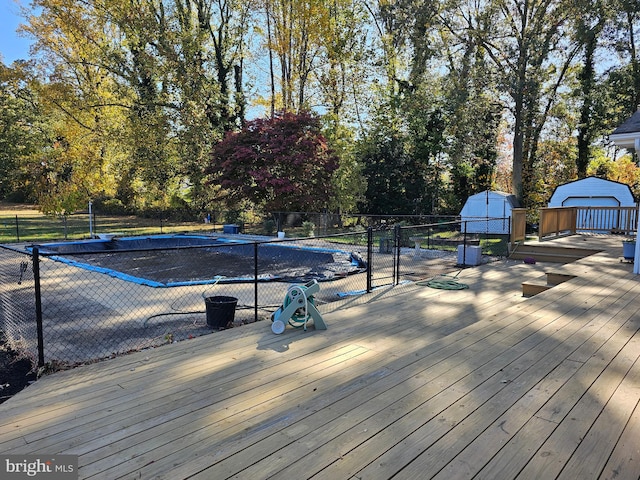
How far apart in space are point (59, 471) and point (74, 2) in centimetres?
2354

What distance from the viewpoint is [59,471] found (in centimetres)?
189

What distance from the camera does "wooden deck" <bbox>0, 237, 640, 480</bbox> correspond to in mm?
1812

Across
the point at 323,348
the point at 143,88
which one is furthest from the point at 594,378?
the point at 143,88

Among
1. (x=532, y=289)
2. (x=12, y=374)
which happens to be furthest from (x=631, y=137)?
(x=12, y=374)

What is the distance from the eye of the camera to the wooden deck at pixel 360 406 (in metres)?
1.81

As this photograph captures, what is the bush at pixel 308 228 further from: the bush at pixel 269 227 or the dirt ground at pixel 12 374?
the dirt ground at pixel 12 374

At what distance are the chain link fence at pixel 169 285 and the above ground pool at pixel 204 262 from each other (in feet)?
0.11

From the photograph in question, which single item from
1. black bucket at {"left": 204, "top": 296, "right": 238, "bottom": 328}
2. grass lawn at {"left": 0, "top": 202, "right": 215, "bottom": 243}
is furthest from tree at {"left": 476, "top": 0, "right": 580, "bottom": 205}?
black bucket at {"left": 204, "top": 296, "right": 238, "bottom": 328}

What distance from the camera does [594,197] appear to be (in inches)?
552

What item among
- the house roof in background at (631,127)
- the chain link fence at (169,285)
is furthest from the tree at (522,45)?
the house roof in background at (631,127)

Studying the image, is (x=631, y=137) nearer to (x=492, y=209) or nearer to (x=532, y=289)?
(x=532, y=289)

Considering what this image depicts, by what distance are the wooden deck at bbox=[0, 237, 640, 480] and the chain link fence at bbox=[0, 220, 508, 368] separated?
0.98 m

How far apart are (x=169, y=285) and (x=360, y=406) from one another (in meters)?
6.09

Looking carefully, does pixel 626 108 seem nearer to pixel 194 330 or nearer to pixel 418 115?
pixel 418 115
